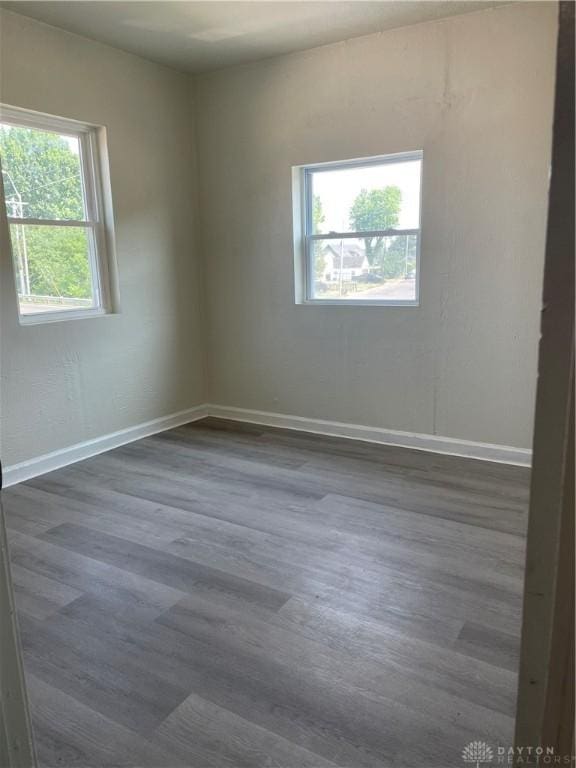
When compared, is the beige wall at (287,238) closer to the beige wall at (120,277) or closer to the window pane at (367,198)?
the beige wall at (120,277)

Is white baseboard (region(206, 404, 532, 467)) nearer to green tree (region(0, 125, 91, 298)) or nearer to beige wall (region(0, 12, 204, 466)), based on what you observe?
beige wall (region(0, 12, 204, 466))

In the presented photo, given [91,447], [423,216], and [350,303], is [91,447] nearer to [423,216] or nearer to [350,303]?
[350,303]

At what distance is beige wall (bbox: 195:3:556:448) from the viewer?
10.8ft

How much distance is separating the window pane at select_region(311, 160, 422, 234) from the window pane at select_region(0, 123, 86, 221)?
175 cm

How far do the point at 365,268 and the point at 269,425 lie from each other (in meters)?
1.55

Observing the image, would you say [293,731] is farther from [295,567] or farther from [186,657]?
[295,567]

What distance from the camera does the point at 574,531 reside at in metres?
0.68

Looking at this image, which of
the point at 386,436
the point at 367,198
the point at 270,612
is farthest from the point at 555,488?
the point at 367,198

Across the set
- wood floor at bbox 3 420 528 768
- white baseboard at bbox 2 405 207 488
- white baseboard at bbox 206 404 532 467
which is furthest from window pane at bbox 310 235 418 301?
white baseboard at bbox 2 405 207 488

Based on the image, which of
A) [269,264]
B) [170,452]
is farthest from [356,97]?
[170,452]

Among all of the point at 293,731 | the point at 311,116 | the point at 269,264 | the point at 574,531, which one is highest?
the point at 311,116

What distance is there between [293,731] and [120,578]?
112 cm

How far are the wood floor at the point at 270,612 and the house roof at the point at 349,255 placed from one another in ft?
5.10

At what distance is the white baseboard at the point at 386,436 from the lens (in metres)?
3.66
